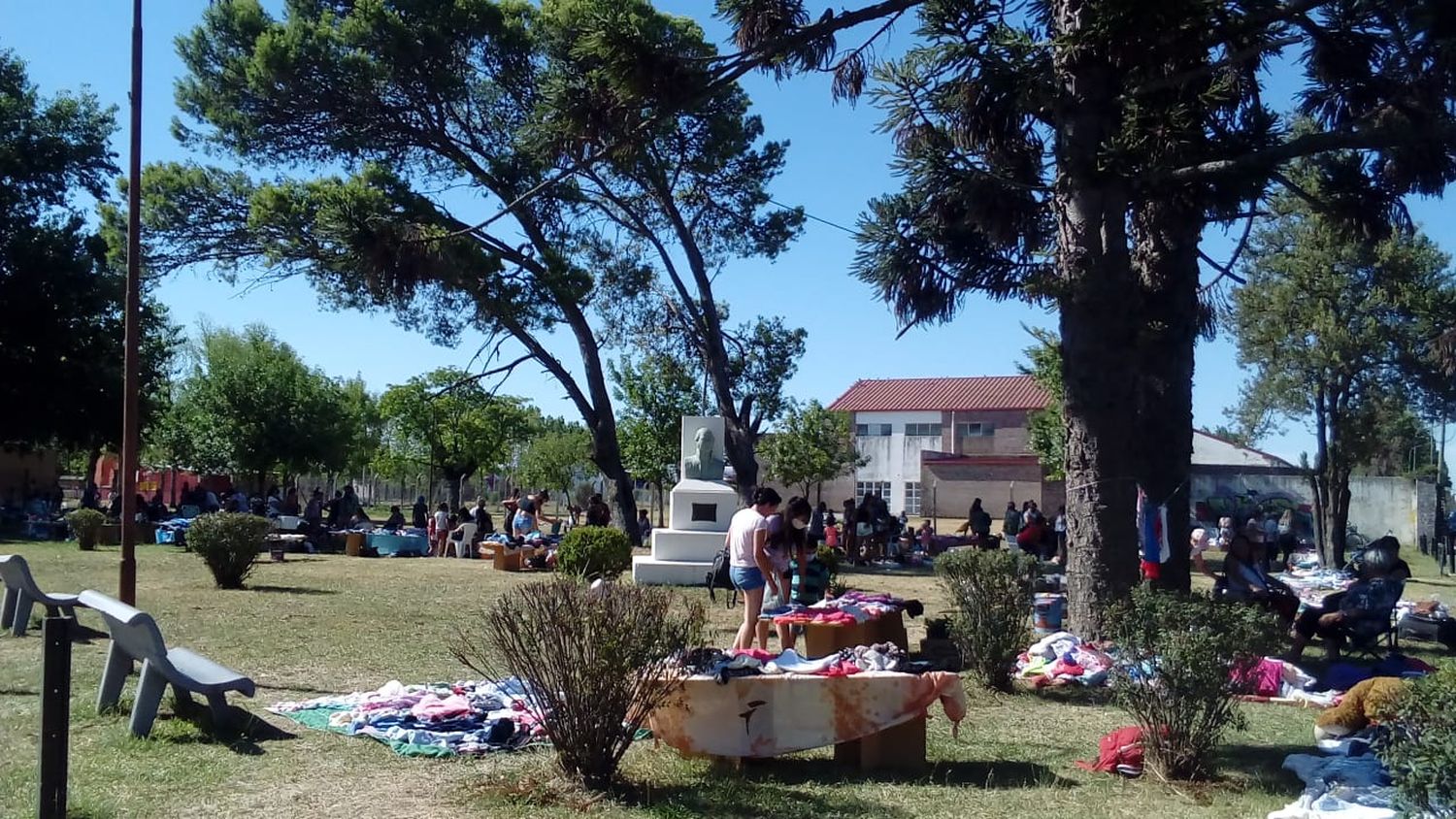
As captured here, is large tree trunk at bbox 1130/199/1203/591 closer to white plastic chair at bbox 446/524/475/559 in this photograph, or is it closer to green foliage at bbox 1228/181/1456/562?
green foliage at bbox 1228/181/1456/562

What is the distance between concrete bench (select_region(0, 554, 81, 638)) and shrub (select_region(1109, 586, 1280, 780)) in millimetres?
8164

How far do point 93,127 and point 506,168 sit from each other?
14771 mm

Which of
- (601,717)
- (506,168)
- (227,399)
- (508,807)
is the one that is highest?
(506,168)

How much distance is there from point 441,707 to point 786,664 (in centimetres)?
207

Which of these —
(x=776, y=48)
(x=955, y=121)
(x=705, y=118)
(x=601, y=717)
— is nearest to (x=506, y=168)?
(x=705, y=118)

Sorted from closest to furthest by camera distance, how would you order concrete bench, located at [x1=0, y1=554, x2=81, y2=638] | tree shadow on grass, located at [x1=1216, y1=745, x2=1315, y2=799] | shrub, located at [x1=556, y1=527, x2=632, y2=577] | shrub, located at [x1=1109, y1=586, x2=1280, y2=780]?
shrub, located at [x1=1109, y1=586, x2=1280, y2=780] → tree shadow on grass, located at [x1=1216, y1=745, x2=1315, y2=799] → concrete bench, located at [x1=0, y1=554, x2=81, y2=638] → shrub, located at [x1=556, y1=527, x2=632, y2=577]

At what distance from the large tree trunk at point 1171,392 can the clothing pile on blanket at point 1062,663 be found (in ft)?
→ 9.11

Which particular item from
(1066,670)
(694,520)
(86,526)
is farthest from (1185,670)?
(86,526)

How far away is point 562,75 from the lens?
888 cm

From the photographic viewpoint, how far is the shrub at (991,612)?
9000 mm

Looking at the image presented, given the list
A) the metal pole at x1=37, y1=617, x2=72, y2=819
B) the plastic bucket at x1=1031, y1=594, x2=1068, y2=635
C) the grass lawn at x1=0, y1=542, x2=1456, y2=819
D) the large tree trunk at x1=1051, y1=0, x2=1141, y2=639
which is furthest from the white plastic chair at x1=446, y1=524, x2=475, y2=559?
the metal pole at x1=37, y1=617, x2=72, y2=819

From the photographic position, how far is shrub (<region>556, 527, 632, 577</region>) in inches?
647

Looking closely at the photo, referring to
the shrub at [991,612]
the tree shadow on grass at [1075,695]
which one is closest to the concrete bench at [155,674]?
the shrub at [991,612]

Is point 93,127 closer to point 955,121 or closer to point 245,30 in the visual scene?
point 245,30
